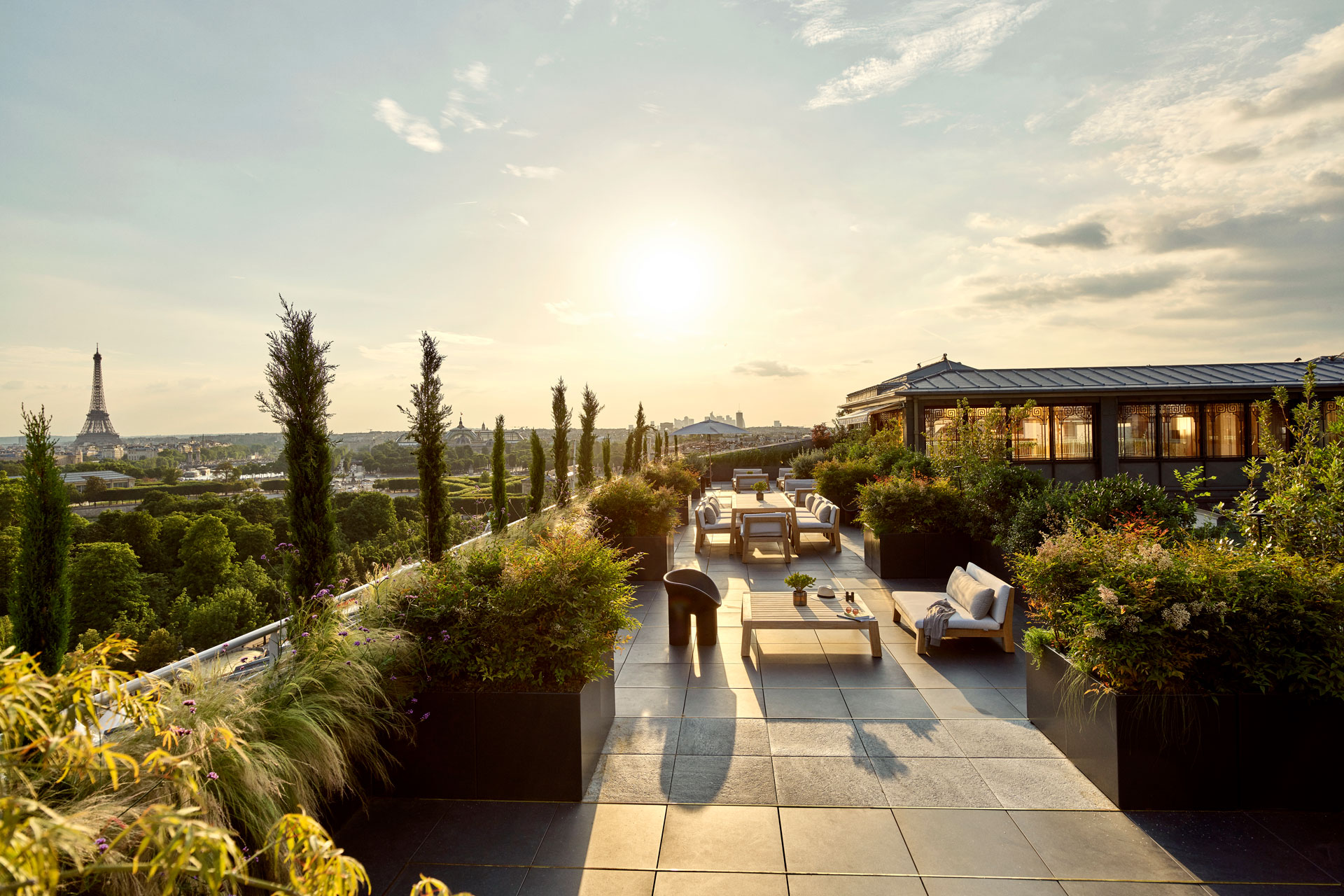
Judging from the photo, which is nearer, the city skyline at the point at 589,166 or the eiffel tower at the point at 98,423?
the city skyline at the point at 589,166

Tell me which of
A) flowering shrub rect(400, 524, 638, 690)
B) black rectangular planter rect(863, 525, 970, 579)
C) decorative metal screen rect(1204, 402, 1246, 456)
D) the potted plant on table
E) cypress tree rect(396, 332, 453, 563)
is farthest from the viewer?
decorative metal screen rect(1204, 402, 1246, 456)

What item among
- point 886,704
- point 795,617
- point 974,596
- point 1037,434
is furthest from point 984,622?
Answer: point 1037,434

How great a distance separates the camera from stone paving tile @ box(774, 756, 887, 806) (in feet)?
11.6

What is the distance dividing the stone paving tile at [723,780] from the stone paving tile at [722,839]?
0.25 feet

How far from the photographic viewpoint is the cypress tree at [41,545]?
18.6ft

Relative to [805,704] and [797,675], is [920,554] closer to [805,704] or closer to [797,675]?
[797,675]

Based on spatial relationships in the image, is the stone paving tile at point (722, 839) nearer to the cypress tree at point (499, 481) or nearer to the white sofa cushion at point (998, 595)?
the white sofa cushion at point (998, 595)

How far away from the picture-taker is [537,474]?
49.7 feet

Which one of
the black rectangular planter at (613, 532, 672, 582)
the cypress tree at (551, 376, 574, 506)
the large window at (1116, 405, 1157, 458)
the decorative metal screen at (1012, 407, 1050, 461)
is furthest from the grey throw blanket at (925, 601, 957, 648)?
the large window at (1116, 405, 1157, 458)

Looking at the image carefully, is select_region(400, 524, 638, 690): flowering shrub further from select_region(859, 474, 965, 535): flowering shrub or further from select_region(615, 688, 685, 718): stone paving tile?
select_region(859, 474, 965, 535): flowering shrub

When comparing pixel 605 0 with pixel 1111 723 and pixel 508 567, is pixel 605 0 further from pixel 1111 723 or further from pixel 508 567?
pixel 1111 723

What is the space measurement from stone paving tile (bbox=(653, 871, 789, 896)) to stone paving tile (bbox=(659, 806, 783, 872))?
0.04 meters

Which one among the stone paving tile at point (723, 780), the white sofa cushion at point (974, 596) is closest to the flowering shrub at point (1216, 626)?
the stone paving tile at point (723, 780)

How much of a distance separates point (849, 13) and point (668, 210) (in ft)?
12.3
